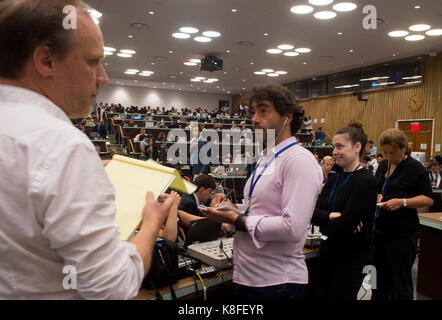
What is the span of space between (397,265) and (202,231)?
1.61 m

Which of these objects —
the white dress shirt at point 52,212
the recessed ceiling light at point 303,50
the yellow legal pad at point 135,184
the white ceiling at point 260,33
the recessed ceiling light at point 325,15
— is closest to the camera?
the white dress shirt at point 52,212

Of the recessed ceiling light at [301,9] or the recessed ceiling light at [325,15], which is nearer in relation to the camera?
the recessed ceiling light at [301,9]

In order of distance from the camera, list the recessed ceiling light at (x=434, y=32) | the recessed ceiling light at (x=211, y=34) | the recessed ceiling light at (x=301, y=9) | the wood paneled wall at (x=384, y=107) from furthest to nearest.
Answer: the wood paneled wall at (x=384, y=107), the recessed ceiling light at (x=211, y=34), the recessed ceiling light at (x=434, y=32), the recessed ceiling light at (x=301, y=9)

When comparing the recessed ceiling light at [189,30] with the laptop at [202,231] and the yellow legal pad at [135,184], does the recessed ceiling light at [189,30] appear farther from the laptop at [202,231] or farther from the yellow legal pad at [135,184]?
the yellow legal pad at [135,184]

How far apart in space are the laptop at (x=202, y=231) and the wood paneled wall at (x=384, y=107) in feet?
37.2

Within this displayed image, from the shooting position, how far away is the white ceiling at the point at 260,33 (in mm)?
8633

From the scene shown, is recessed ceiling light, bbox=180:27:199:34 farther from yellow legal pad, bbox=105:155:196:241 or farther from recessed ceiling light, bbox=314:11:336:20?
yellow legal pad, bbox=105:155:196:241

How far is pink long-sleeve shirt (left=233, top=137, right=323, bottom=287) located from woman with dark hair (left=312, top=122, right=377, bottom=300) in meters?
0.79

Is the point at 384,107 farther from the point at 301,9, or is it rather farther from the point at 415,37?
the point at 301,9

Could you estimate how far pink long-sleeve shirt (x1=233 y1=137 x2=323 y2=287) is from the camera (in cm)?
131

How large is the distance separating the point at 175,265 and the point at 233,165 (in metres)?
6.32

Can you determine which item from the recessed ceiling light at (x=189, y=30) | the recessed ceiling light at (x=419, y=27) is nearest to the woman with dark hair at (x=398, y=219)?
the recessed ceiling light at (x=419, y=27)

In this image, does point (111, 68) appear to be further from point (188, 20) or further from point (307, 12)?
point (307, 12)
